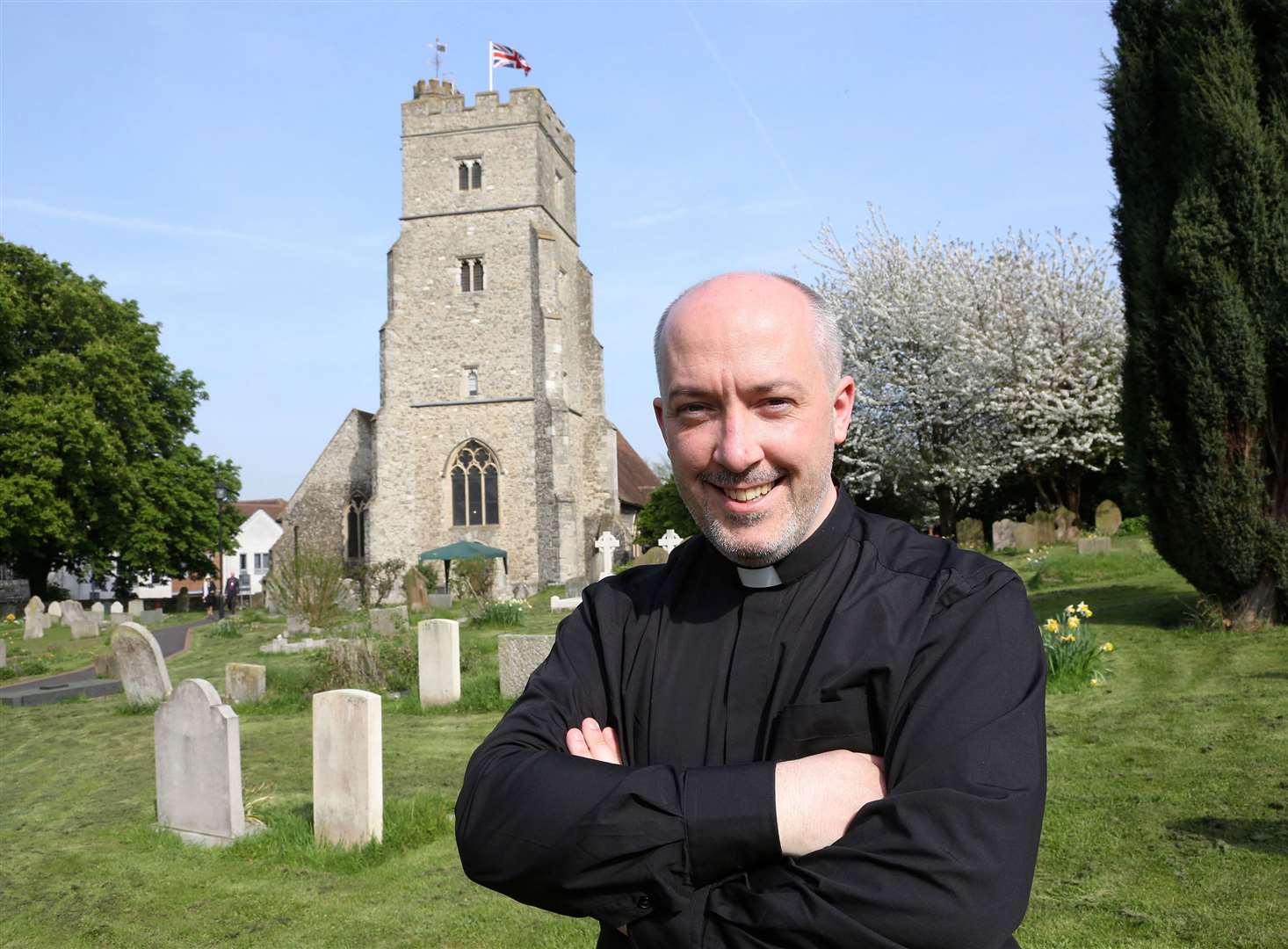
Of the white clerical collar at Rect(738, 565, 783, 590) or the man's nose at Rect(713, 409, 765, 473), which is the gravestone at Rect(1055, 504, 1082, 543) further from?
the man's nose at Rect(713, 409, 765, 473)

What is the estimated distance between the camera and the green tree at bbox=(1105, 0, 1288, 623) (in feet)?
32.6

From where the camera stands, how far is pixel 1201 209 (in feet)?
32.9

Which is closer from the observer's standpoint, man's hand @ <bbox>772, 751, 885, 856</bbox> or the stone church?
man's hand @ <bbox>772, 751, 885, 856</bbox>

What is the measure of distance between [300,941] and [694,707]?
3966 millimetres

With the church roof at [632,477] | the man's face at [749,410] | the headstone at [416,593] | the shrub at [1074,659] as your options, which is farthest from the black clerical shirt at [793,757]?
the church roof at [632,477]

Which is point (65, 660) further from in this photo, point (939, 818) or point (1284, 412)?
point (939, 818)

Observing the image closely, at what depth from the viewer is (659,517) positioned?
39.8m

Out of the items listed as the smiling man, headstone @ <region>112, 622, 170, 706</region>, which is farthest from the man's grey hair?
headstone @ <region>112, 622, 170, 706</region>

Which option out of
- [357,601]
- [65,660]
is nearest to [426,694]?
[65,660]

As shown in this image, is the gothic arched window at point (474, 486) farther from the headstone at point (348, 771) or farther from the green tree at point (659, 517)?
the headstone at point (348, 771)

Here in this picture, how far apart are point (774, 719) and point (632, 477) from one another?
4483 cm

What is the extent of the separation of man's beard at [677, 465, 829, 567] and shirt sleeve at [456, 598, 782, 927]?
397mm

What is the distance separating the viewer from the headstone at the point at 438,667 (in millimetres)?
11305

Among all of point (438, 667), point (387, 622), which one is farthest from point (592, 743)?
point (387, 622)
